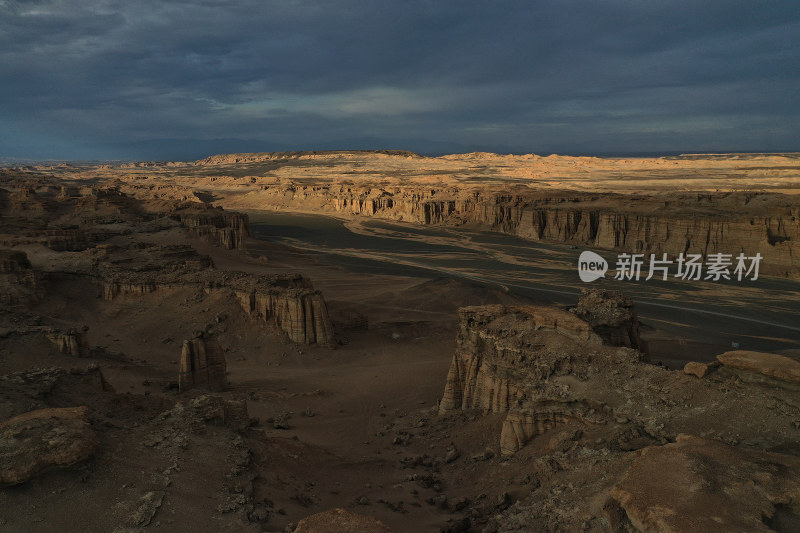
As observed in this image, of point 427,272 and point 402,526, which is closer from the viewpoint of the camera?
point 402,526

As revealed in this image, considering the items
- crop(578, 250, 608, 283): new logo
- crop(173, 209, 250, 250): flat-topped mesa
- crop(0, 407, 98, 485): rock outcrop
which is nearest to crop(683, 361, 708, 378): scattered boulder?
crop(0, 407, 98, 485): rock outcrop

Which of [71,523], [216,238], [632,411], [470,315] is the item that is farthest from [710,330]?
[216,238]

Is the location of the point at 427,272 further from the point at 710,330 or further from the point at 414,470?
the point at 414,470

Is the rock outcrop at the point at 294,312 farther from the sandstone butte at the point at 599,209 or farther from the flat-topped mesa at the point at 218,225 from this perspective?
the flat-topped mesa at the point at 218,225

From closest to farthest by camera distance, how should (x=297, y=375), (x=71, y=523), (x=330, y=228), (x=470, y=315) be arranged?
1. (x=71, y=523)
2. (x=470, y=315)
3. (x=297, y=375)
4. (x=330, y=228)

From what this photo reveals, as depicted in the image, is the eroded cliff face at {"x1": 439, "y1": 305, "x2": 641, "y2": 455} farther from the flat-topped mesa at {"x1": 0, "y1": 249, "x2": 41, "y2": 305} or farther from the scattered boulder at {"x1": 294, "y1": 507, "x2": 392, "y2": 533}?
the flat-topped mesa at {"x1": 0, "y1": 249, "x2": 41, "y2": 305}

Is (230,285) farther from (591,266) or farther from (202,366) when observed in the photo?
(591,266)

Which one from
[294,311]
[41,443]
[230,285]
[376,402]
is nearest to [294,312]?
[294,311]
